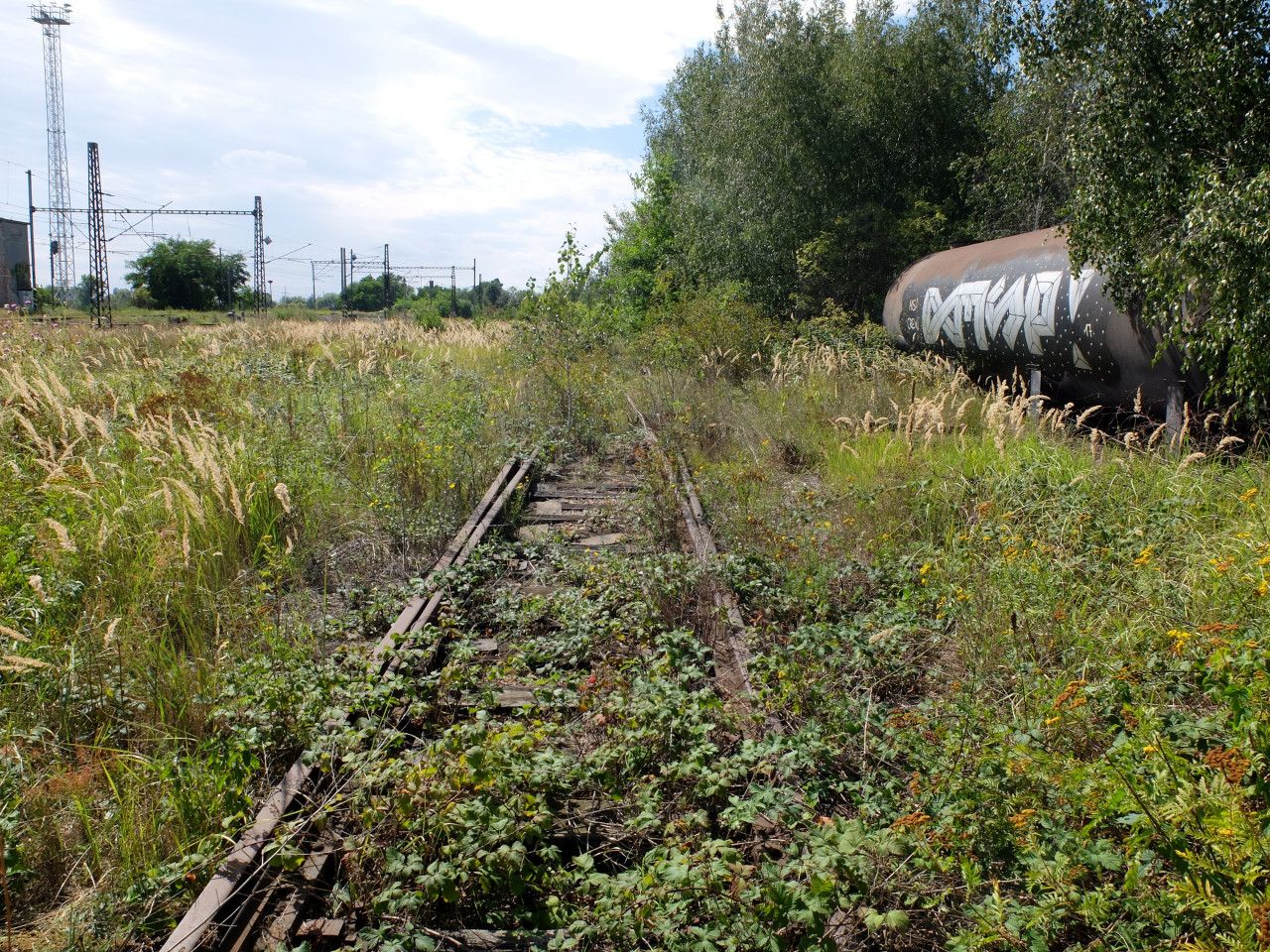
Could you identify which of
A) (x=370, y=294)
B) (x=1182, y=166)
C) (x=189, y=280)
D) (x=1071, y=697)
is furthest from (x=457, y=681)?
(x=370, y=294)

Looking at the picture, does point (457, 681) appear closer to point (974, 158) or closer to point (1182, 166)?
point (1182, 166)

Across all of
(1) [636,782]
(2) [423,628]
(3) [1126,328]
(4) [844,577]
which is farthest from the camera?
(3) [1126,328]

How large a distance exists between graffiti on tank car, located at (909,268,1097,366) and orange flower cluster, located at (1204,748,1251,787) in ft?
24.2

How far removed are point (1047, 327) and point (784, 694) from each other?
24.7 feet

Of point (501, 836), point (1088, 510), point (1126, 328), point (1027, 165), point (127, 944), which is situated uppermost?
point (1027, 165)

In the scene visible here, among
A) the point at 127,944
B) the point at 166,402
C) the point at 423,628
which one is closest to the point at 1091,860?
the point at 127,944

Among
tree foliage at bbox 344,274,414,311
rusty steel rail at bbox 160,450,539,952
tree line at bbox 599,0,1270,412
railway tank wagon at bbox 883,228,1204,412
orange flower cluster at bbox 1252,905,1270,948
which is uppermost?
tree foliage at bbox 344,274,414,311

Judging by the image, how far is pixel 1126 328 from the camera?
8195mm

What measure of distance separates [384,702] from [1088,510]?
4.34m

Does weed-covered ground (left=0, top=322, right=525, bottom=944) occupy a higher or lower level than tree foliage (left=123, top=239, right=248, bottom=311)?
lower

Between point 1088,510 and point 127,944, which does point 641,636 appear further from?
point 1088,510

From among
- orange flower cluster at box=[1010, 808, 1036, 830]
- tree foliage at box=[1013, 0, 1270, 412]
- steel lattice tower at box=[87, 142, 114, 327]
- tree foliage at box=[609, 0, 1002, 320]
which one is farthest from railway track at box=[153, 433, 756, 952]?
steel lattice tower at box=[87, 142, 114, 327]

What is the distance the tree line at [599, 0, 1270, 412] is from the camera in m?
6.83

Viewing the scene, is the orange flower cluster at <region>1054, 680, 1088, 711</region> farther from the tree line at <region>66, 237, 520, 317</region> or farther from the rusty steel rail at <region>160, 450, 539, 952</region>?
the tree line at <region>66, 237, 520, 317</region>
